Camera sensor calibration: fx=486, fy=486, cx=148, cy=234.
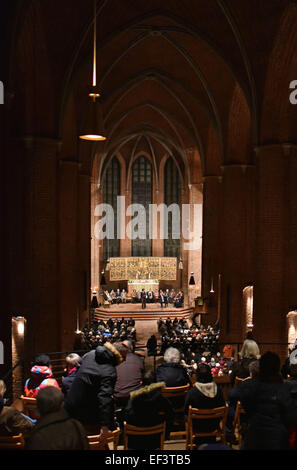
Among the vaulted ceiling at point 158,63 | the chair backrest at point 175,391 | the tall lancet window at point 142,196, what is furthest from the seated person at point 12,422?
the tall lancet window at point 142,196

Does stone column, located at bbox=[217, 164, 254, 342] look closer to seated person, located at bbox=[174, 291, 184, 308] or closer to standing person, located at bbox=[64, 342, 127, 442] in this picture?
seated person, located at bbox=[174, 291, 184, 308]

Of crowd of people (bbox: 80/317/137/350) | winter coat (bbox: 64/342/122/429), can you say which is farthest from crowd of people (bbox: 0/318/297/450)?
crowd of people (bbox: 80/317/137/350)

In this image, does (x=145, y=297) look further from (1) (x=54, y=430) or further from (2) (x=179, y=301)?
(1) (x=54, y=430)

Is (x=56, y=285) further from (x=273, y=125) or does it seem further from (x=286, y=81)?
(x=286, y=81)

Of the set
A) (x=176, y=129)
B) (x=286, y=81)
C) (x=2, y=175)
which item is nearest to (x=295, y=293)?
(x=286, y=81)

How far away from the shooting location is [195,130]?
24609 mm

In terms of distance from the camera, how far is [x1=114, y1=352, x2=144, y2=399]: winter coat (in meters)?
5.88

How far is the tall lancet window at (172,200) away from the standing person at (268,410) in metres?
31.7

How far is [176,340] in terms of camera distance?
18.3m

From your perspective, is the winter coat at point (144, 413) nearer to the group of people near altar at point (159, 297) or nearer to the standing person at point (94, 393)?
the standing person at point (94, 393)

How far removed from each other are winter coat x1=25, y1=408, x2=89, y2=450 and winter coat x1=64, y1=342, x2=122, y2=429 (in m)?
1.27

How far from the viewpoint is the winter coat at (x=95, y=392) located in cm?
485

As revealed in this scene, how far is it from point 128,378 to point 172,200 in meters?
31.3
